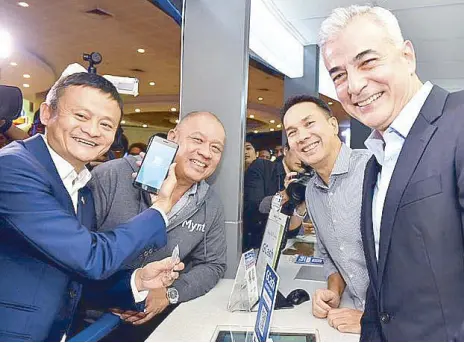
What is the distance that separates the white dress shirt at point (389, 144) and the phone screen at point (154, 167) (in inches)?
27.4

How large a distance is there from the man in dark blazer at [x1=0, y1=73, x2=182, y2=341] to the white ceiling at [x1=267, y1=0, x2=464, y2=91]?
238 cm

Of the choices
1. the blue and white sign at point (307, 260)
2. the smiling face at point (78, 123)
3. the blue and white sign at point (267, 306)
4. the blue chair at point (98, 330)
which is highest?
the smiling face at point (78, 123)

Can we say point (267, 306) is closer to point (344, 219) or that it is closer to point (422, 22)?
point (344, 219)

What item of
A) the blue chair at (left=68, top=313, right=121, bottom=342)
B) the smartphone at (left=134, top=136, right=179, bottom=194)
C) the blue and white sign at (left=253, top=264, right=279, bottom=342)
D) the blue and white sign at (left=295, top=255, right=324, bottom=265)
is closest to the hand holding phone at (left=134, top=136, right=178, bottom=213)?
the smartphone at (left=134, top=136, right=179, bottom=194)

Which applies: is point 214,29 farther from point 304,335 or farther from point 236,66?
point 304,335

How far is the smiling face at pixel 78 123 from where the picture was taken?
124 centimetres

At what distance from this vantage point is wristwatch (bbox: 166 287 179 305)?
58.7 inches

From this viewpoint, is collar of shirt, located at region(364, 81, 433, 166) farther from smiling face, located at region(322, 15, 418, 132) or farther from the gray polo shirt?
the gray polo shirt

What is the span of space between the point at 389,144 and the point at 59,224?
0.82 m

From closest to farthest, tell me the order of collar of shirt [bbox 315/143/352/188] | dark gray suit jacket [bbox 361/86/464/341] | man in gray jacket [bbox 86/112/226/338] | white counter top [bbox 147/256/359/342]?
dark gray suit jacket [bbox 361/86/464/341] → white counter top [bbox 147/256/359/342] → collar of shirt [bbox 315/143/352/188] → man in gray jacket [bbox 86/112/226/338]

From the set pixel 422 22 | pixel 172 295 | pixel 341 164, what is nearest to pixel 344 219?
pixel 341 164

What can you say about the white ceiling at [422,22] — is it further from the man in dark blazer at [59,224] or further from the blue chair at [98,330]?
the blue chair at [98,330]

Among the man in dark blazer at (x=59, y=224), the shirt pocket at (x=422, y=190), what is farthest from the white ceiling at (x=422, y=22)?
the shirt pocket at (x=422, y=190)

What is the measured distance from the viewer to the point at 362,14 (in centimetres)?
94
